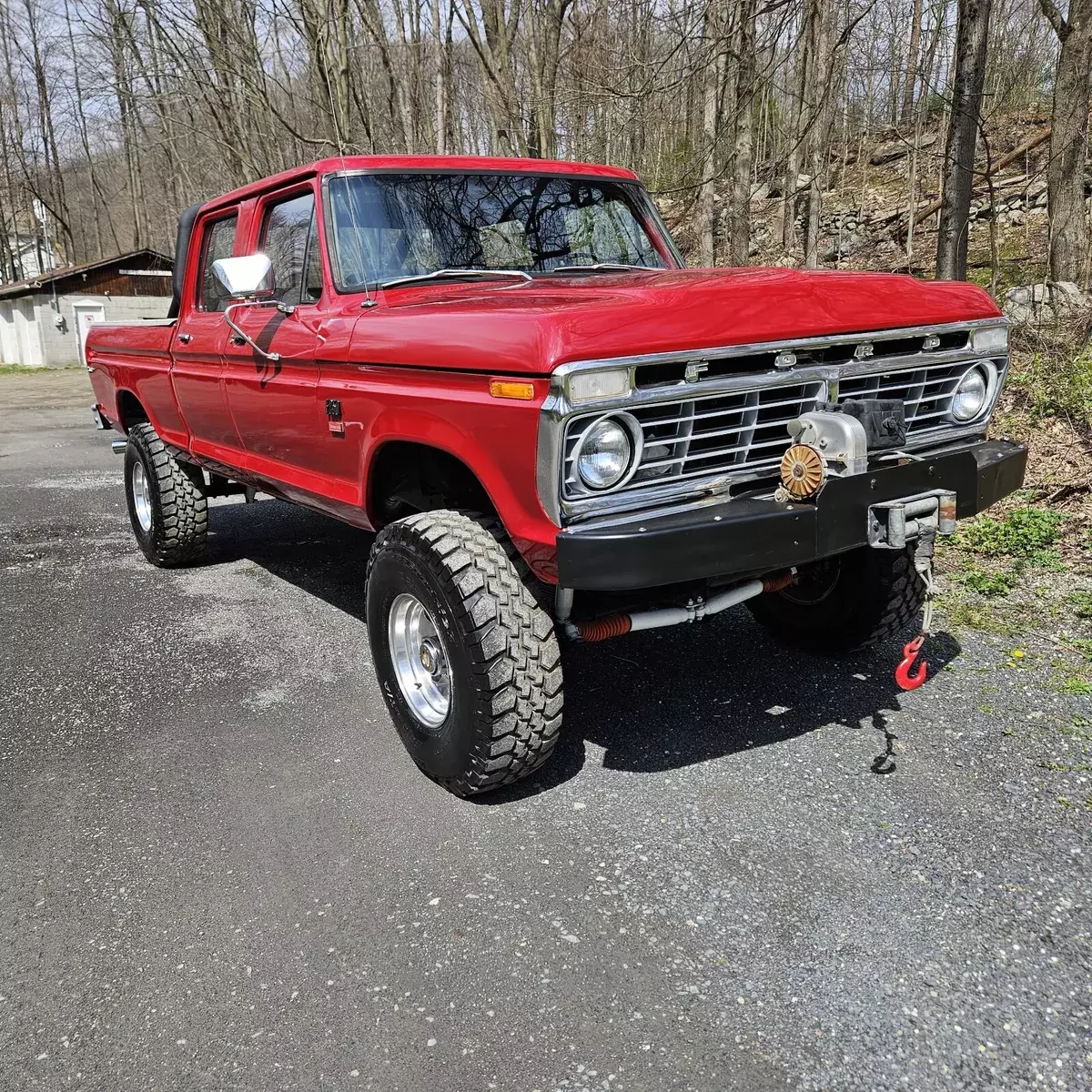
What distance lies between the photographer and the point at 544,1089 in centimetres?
199

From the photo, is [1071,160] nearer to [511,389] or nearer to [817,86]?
[817,86]

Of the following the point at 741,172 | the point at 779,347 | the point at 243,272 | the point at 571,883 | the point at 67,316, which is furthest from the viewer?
the point at 67,316

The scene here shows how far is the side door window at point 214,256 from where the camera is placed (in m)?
4.88

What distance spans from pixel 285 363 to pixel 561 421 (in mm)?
1922

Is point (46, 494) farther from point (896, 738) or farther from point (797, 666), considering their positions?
point (896, 738)


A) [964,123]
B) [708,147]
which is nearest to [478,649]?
[964,123]

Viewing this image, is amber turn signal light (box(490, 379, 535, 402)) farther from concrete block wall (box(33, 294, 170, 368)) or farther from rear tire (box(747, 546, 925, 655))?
concrete block wall (box(33, 294, 170, 368))

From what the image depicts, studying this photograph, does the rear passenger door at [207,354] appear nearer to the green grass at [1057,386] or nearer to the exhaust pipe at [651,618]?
the exhaust pipe at [651,618]

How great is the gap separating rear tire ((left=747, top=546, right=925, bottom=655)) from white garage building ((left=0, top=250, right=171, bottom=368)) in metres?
30.7

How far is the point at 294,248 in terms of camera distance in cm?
409

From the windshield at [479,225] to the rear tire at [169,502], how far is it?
263 cm

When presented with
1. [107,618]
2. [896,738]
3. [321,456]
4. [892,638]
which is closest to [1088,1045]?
[896,738]

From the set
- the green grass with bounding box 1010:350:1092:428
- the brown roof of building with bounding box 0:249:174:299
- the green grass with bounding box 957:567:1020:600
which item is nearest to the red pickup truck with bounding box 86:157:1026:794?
the green grass with bounding box 957:567:1020:600

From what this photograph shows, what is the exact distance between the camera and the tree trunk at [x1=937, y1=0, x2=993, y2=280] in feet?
25.1
